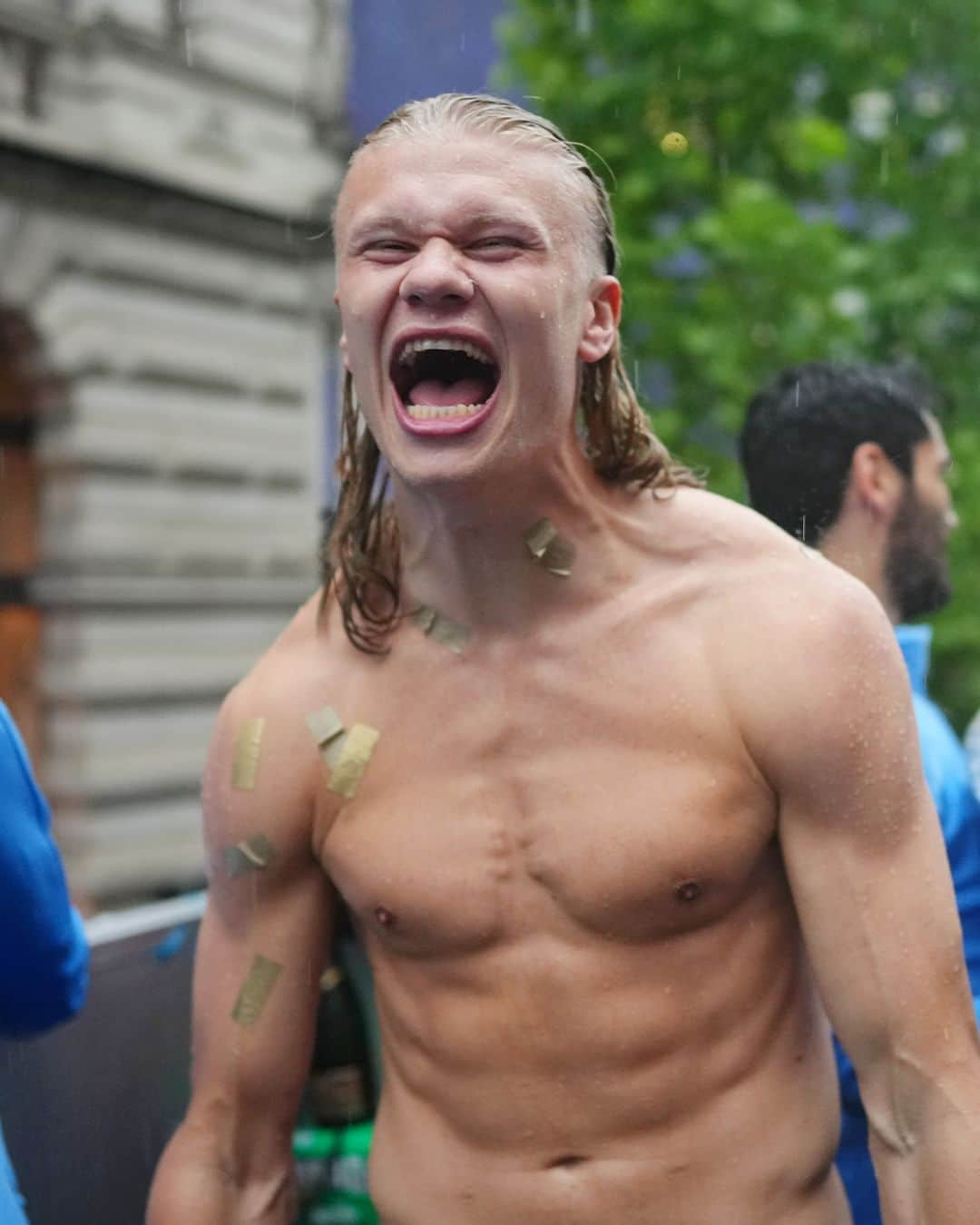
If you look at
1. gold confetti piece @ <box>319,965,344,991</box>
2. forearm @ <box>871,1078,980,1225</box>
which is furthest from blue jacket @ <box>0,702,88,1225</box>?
gold confetti piece @ <box>319,965,344,991</box>

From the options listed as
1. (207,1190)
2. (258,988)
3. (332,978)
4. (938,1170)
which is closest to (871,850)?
(938,1170)

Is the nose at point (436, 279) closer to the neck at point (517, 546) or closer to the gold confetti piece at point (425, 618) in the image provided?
the neck at point (517, 546)

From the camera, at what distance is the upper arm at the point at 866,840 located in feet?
5.43

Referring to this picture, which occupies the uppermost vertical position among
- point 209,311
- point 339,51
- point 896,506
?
point 339,51

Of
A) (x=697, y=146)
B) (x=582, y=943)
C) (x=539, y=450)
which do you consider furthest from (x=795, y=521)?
(x=697, y=146)

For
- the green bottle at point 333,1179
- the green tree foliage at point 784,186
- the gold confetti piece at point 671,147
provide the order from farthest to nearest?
the gold confetti piece at point 671,147 → the green tree foliage at point 784,186 → the green bottle at point 333,1179

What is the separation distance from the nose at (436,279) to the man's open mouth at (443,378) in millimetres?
38

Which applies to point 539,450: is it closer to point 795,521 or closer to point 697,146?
point 795,521

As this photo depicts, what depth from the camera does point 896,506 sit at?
231cm

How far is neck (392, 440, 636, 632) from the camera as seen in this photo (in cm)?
180

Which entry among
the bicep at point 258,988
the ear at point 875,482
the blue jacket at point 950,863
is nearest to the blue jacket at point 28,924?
the bicep at point 258,988

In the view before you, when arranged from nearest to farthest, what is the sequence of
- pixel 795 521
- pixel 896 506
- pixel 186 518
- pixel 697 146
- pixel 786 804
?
pixel 786 804, pixel 795 521, pixel 896 506, pixel 697 146, pixel 186 518

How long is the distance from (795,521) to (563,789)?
584 millimetres

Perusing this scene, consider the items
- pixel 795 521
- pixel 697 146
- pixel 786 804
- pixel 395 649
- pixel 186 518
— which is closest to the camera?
pixel 786 804
